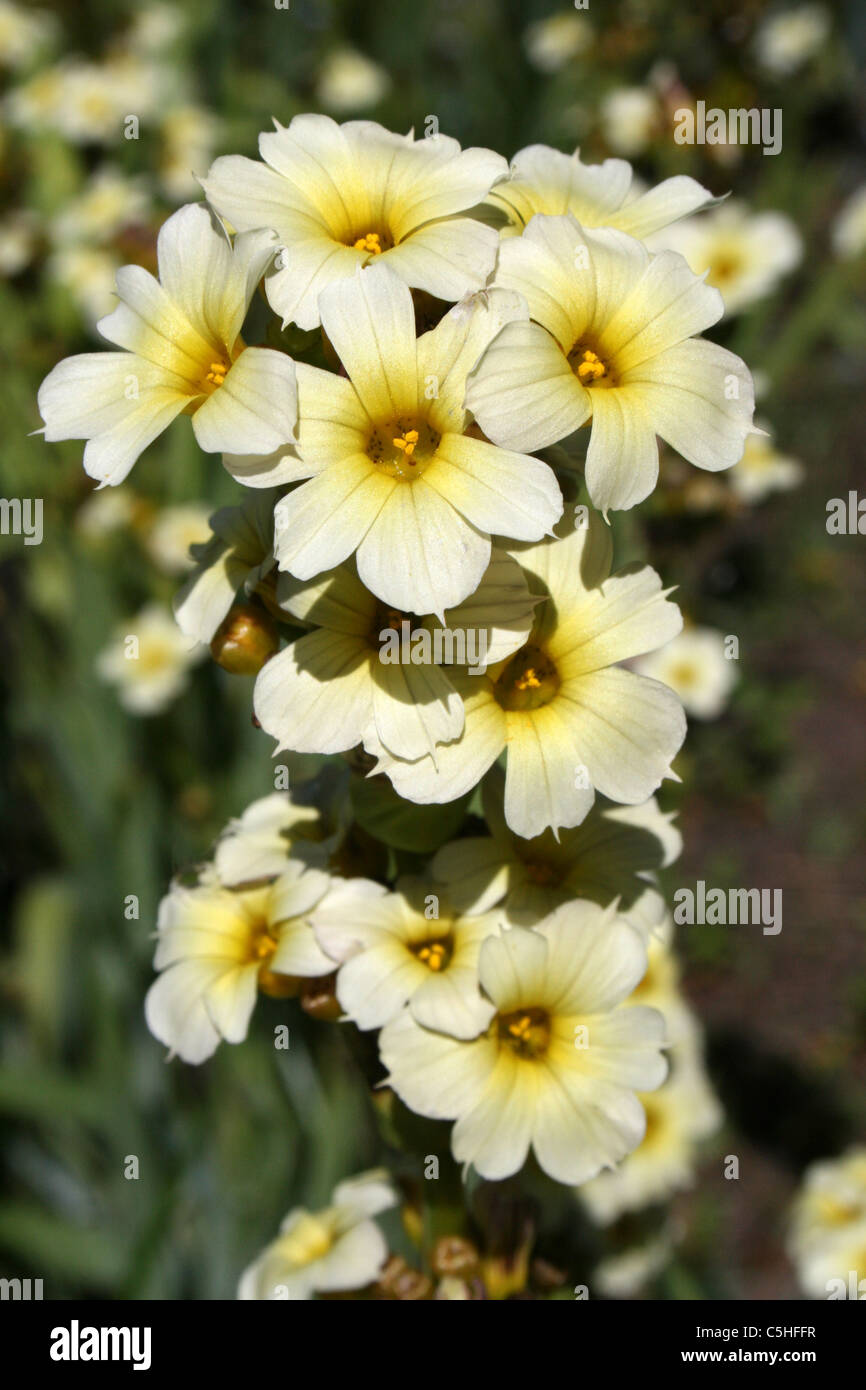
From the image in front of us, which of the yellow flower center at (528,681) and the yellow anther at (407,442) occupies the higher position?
the yellow anther at (407,442)

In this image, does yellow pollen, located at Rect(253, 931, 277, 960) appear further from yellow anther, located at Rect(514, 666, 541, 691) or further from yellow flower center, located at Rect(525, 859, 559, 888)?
yellow anther, located at Rect(514, 666, 541, 691)

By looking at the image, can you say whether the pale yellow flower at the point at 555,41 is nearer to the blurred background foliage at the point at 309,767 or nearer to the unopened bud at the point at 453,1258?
the blurred background foliage at the point at 309,767

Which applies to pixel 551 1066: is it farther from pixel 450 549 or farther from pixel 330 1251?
pixel 450 549

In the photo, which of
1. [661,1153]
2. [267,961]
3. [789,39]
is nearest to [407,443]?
[267,961]

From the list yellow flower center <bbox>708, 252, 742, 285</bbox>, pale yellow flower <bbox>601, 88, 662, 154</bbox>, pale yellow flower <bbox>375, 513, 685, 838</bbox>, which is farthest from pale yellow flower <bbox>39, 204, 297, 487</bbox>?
pale yellow flower <bbox>601, 88, 662, 154</bbox>

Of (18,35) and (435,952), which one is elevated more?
(18,35)

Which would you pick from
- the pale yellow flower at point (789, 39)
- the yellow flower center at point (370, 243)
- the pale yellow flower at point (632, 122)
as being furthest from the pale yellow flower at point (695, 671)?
the pale yellow flower at point (789, 39)

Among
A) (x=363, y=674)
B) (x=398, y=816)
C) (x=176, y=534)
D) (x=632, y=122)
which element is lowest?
(x=398, y=816)

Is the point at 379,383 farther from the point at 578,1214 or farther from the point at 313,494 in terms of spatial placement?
the point at 578,1214
